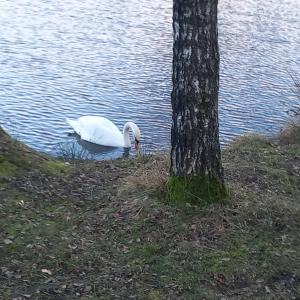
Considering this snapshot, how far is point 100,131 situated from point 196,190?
717cm

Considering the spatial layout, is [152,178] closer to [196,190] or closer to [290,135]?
[196,190]

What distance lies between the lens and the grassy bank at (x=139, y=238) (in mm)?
4918

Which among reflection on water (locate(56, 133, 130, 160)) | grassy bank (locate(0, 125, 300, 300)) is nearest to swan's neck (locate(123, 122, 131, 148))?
reflection on water (locate(56, 133, 130, 160))

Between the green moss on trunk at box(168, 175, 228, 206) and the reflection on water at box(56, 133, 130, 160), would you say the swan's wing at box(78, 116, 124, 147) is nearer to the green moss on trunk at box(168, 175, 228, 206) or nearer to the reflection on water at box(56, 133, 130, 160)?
the reflection on water at box(56, 133, 130, 160)

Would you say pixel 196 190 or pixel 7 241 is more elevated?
pixel 196 190

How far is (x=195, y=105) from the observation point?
570cm

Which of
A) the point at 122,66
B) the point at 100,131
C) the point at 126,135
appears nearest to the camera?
Answer: the point at 126,135

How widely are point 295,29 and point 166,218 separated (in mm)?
16002

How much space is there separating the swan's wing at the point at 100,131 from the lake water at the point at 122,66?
0.25m

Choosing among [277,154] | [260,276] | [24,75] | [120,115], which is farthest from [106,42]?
[260,276]

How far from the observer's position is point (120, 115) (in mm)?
14602

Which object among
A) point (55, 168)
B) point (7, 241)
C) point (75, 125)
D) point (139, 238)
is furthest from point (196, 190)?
point (75, 125)

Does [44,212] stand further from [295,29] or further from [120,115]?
→ [295,29]

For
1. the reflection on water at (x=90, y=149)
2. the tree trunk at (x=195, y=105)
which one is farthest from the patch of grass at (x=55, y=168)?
the reflection on water at (x=90, y=149)
